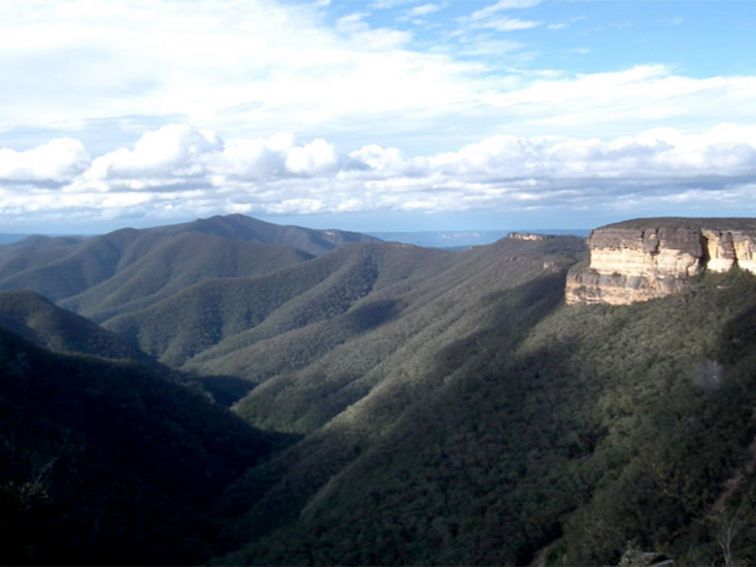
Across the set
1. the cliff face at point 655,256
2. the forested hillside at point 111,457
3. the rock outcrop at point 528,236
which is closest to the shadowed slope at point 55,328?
the forested hillside at point 111,457

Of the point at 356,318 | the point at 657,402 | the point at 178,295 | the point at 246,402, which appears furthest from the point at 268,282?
the point at 657,402

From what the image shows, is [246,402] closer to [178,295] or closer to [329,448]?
[329,448]

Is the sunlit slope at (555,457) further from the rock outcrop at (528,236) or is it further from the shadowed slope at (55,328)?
the rock outcrop at (528,236)

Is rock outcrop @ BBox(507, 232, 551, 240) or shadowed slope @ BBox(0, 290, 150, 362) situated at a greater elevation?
rock outcrop @ BBox(507, 232, 551, 240)

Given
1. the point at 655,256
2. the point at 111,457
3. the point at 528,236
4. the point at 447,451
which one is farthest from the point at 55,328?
the point at 655,256

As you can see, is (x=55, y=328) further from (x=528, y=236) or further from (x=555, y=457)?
(x=555, y=457)

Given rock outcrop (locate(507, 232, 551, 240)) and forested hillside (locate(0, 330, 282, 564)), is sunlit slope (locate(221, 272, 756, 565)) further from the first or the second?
rock outcrop (locate(507, 232, 551, 240))

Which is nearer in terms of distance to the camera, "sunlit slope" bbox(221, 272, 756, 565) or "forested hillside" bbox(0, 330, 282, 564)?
"sunlit slope" bbox(221, 272, 756, 565)

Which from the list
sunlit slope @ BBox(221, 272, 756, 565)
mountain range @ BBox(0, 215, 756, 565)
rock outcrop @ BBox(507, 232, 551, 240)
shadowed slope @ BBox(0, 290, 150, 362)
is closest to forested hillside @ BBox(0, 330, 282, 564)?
mountain range @ BBox(0, 215, 756, 565)
